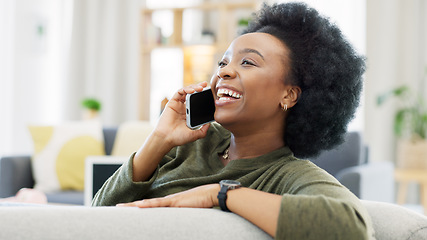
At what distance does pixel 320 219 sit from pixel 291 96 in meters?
0.53

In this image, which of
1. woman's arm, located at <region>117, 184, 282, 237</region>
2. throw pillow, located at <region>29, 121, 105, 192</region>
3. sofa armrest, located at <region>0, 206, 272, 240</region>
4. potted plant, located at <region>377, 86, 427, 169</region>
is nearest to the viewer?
sofa armrest, located at <region>0, 206, 272, 240</region>

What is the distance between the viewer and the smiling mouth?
1.13 m

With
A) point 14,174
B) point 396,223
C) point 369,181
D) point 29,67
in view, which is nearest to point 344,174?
point 369,181

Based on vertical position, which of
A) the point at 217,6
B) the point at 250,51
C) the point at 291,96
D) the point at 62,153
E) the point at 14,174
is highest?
the point at 217,6

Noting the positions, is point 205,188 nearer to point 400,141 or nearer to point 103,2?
point 400,141

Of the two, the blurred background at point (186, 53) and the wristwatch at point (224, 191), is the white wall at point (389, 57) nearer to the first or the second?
the blurred background at point (186, 53)

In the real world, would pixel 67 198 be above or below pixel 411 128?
below

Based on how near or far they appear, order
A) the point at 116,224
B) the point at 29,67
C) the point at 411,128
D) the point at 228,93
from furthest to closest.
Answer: the point at 29,67, the point at 411,128, the point at 228,93, the point at 116,224

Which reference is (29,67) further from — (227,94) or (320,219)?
(320,219)

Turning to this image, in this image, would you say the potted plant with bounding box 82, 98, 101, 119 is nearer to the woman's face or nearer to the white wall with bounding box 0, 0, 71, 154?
the white wall with bounding box 0, 0, 71, 154

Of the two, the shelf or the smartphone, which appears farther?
the shelf

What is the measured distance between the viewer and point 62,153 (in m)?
3.05

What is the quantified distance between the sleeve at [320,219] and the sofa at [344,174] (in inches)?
62.3

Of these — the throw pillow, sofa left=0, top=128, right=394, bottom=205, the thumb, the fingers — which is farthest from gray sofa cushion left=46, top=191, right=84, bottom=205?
the fingers
